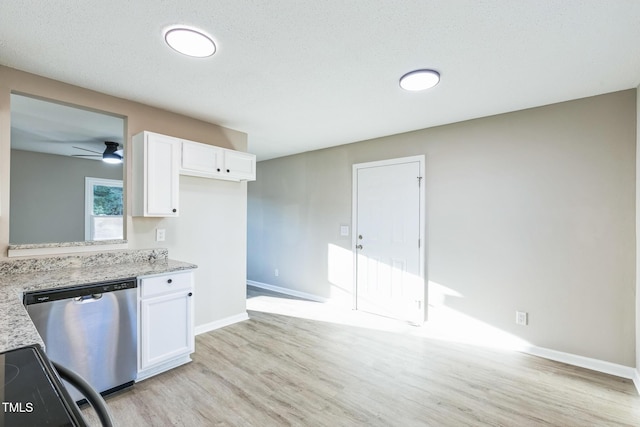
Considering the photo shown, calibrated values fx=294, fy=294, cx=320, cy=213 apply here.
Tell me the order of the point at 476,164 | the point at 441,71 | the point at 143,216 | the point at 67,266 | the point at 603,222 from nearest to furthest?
the point at 441,71 → the point at 67,266 → the point at 603,222 → the point at 143,216 → the point at 476,164

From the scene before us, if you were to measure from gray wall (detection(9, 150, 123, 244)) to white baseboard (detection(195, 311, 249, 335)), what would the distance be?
3.75 meters

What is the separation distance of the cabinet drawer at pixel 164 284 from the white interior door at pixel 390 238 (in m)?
2.32

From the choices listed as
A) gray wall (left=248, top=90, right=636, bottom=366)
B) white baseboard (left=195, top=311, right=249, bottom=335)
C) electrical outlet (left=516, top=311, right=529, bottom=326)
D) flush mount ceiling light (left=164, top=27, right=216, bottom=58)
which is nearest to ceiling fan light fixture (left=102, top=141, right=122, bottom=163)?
white baseboard (left=195, top=311, right=249, bottom=335)

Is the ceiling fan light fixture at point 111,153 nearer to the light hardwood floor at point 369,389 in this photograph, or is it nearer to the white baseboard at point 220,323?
the white baseboard at point 220,323

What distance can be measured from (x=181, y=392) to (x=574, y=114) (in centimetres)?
397

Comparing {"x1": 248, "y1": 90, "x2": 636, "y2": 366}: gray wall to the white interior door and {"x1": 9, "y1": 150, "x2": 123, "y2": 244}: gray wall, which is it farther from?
{"x1": 9, "y1": 150, "x2": 123, "y2": 244}: gray wall

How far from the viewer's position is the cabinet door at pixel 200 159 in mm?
2887

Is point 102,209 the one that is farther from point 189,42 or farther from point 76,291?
point 189,42

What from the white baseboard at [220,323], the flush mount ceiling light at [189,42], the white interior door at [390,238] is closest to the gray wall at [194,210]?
the white baseboard at [220,323]

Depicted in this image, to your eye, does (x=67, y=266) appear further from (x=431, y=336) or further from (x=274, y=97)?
(x=431, y=336)

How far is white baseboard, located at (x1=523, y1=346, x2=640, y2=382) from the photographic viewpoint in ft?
7.77

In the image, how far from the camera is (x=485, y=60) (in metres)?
1.99

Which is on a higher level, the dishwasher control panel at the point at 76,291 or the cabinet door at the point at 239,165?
the cabinet door at the point at 239,165

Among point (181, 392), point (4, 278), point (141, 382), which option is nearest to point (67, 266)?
point (4, 278)
